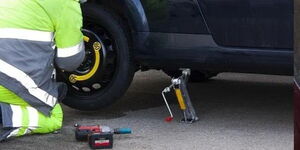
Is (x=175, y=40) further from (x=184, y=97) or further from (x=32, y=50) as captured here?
(x=32, y=50)

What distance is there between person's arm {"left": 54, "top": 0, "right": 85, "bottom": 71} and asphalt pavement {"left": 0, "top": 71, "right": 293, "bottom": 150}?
540mm

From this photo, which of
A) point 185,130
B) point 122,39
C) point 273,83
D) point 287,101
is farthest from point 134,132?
point 273,83

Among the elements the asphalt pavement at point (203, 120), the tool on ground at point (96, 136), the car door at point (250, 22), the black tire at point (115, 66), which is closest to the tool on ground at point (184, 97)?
the asphalt pavement at point (203, 120)

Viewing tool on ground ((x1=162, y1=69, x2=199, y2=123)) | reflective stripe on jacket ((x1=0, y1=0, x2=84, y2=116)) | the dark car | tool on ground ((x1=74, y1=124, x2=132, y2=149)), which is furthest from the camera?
tool on ground ((x1=162, y1=69, x2=199, y2=123))

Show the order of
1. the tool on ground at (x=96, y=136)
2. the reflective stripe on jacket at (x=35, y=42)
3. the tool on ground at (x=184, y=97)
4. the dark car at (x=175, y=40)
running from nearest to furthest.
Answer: the tool on ground at (x=96, y=136) → the reflective stripe on jacket at (x=35, y=42) → the dark car at (x=175, y=40) → the tool on ground at (x=184, y=97)

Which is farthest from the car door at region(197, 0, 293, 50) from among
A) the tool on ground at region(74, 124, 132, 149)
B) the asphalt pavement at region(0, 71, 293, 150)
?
the tool on ground at region(74, 124, 132, 149)

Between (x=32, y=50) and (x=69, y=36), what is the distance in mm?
272

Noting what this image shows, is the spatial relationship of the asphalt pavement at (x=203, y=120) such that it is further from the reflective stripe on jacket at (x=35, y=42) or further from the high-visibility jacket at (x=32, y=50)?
the reflective stripe on jacket at (x=35, y=42)

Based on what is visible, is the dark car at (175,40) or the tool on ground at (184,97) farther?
the tool on ground at (184,97)

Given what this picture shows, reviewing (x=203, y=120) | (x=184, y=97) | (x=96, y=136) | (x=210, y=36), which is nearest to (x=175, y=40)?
(x=210, y=36)

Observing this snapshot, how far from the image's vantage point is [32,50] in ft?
13.9

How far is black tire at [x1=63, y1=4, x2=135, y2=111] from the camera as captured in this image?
4.72 meters

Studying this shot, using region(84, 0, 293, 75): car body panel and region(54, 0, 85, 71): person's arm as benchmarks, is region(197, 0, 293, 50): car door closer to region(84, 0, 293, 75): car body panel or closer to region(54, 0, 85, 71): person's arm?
region(84, 0, 293, 75): car body panel

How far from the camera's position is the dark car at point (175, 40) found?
428 centimetres
